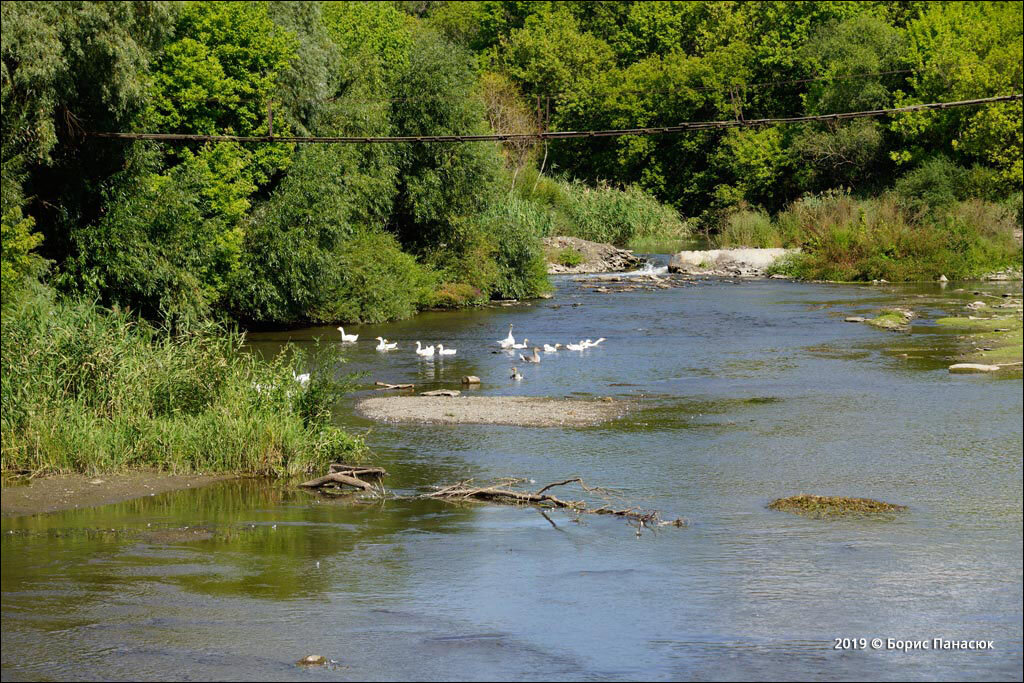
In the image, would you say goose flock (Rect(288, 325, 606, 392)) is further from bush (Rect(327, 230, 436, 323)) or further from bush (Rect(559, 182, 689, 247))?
bush (Rect(559, 182, 689, 247))

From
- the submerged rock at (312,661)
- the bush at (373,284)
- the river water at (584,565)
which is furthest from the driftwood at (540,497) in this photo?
the bush at (373,284)

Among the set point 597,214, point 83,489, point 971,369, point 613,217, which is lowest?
point 971,369

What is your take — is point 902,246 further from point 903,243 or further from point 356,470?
point 356,470

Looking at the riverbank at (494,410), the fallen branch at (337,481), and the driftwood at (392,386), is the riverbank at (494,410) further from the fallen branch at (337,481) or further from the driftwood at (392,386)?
the fallen branch at (337,481)

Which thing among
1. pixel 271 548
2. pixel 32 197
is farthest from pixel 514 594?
pixel 32 197

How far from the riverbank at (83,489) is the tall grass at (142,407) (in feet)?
0.73

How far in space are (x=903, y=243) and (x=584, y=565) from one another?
34960 millimetres

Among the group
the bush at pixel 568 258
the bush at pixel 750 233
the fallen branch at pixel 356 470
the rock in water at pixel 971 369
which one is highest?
the bush at pixel 750 233

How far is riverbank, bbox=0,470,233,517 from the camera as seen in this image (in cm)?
1327

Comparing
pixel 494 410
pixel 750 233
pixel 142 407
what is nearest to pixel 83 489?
pixel 142 407

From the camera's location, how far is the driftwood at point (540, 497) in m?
13.3

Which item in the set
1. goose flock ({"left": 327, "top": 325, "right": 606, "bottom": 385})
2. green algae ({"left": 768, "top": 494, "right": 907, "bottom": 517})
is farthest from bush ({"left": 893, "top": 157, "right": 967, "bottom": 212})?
green algae ({"left": 768, "top": 494, "right": 907, "bottom": 517})

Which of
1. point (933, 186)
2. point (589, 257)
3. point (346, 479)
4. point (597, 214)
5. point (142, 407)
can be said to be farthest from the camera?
point (597, 214)

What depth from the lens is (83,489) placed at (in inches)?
551
